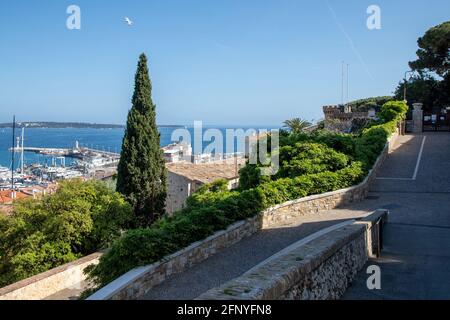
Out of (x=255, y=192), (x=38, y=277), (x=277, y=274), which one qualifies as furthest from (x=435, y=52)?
(x=277, y=274)

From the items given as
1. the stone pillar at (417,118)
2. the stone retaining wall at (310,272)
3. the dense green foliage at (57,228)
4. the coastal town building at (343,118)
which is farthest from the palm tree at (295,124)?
the stone retaining wall at (310,272)

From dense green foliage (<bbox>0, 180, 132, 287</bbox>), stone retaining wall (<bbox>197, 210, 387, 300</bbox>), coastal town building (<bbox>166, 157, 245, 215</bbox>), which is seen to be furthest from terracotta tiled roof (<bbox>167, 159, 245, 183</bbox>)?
stone retaining wall (<bbox>197, 210, 387, 300</bbox>)

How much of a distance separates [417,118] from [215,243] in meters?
28.8

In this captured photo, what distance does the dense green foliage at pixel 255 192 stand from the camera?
9570mm

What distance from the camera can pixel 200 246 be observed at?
10.8 metres

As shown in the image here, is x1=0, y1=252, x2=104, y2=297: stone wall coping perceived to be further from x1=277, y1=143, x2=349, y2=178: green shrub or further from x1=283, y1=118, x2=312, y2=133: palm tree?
x1=283, y1=118, x2=312, y2=133: palm tree

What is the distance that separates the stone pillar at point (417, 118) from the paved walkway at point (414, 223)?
578 cm

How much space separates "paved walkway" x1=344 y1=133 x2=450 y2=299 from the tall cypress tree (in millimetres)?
12805

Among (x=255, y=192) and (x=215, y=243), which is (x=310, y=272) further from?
(x=255, y=192)

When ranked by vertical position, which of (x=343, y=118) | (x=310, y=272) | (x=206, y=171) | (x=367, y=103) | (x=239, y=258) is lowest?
(x=239, y=258)

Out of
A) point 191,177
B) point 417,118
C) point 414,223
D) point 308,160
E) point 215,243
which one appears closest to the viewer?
point 215,243

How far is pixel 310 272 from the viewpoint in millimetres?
6359

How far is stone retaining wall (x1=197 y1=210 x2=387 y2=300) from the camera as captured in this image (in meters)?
5.04

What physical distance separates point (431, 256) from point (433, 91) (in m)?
35.4
